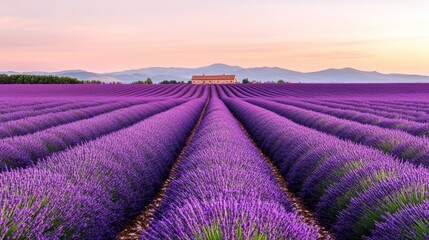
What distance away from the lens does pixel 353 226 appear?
11.1 feet

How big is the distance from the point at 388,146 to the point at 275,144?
2.48 m

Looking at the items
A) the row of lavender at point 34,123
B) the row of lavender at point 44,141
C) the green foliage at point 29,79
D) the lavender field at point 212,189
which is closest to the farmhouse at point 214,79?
the green foliage at point 29,79

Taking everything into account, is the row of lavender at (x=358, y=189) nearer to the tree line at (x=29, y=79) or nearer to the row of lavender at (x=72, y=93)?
the row of lavender at (x=72, y=93)

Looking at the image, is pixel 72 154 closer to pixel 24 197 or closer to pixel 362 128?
pixel 24 197

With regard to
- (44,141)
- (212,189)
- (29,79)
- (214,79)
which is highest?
(212,189)

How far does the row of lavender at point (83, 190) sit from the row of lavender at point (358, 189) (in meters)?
2.12

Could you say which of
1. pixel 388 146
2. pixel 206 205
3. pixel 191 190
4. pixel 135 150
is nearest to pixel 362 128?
pixel 388 146

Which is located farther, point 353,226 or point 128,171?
point 128,171

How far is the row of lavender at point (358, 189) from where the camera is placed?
2.60m

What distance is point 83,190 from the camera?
11.5 ft

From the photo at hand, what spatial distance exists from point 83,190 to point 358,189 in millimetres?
2531

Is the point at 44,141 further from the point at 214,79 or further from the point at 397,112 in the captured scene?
the point at 214,79

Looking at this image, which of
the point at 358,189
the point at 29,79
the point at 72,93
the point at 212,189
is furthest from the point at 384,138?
the point at 29,79

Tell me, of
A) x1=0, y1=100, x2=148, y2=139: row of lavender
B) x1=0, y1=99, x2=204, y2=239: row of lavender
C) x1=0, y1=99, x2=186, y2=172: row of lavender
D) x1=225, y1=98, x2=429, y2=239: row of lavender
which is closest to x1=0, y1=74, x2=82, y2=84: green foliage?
x1=0, y1=100, x2=148, y2=139: row of lavender
